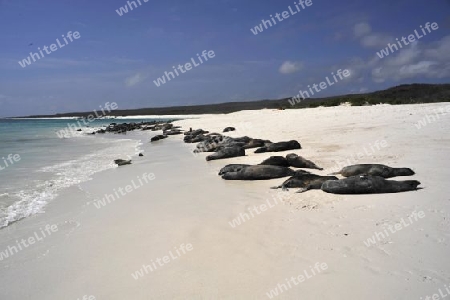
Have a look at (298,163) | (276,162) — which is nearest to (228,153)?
(276,162)

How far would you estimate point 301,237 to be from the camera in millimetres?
4961

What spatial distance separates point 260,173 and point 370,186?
3.03 meters

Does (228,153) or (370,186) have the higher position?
(228,153)

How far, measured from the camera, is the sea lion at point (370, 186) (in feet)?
23.0

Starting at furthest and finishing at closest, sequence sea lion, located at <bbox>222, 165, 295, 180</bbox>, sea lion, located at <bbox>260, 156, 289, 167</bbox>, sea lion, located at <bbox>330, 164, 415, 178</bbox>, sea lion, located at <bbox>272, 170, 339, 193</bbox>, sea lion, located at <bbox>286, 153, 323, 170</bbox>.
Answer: sea lion, located at <bbox>286, 153, 323, 170</bbox> → sea lion, located at <bbox>260, 156, 289, 167</bbox> → sea lion, located at <bbox>222, 165, 295, 180</bbox> → sea lion, located at <bbox>330, 164, 415, 178</bbox> → sea lion, located at <bbox>272, 170, 339, 193</bbox>

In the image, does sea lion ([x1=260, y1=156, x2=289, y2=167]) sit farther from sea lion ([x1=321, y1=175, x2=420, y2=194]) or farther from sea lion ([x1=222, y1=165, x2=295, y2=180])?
sea lion ([x1=321, y1=175, x2=420, y2=194])

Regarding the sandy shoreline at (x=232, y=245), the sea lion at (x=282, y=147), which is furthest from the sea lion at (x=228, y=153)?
the sandy shoreline at (x=232, y=245)

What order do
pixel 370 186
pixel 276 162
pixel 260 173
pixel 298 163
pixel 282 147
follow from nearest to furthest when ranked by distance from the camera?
pixel 370 186, pixel 260 173, pixel 276 162, pixel 298 163, pixel 282 147

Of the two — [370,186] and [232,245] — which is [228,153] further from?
[232,245]

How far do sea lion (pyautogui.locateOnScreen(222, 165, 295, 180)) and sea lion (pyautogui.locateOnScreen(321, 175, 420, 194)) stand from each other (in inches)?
88.8

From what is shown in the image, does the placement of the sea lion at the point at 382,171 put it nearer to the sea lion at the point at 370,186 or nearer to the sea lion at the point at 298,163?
the sea lion at the point at 370,186

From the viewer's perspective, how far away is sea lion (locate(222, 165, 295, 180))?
9336mm

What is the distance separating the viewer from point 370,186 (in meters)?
7.04

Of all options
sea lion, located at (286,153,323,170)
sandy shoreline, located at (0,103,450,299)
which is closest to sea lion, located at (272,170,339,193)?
sandy shoreline, located at (0,103,450,299)
